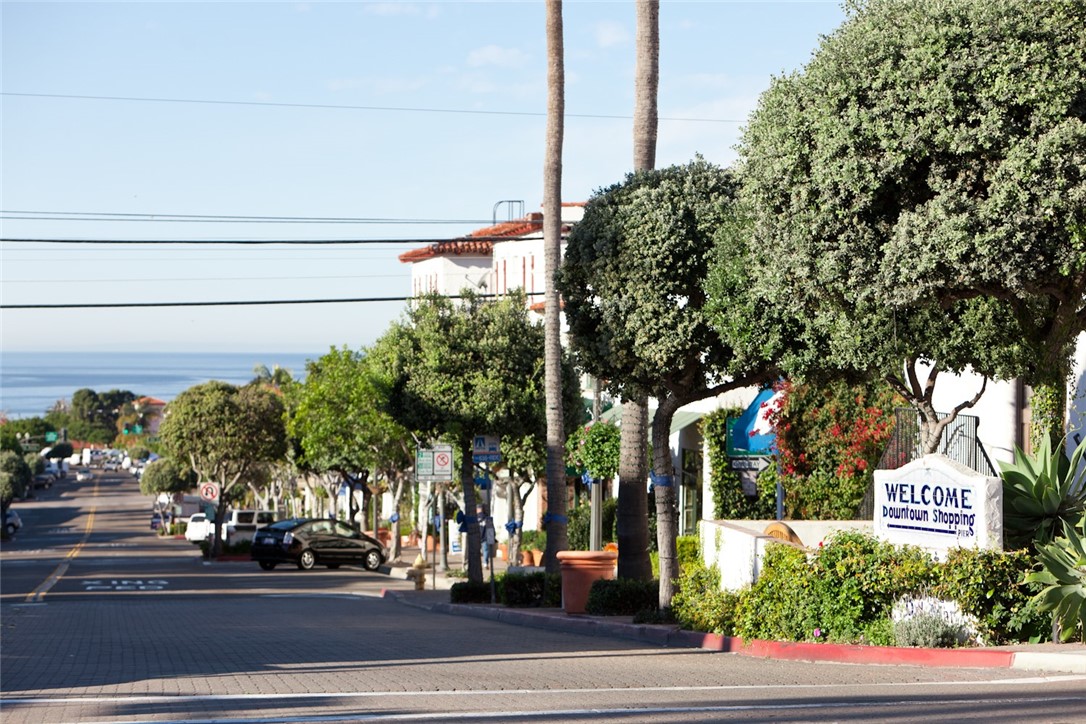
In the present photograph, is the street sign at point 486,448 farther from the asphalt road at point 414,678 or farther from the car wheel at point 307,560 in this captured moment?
the car wheel at point 307,560

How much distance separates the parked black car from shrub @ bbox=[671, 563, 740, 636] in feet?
89.6

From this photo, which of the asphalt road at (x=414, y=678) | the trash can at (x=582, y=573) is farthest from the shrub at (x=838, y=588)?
the trash can at (x=582, y=573)

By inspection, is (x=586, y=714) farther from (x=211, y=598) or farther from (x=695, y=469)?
(x=695, y=469)

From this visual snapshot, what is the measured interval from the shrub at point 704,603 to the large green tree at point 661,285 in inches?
26.9

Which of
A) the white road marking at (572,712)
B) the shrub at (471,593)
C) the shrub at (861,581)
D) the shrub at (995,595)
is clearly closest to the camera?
the white road marking at (572,712)

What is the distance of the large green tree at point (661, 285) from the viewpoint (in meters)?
17.1

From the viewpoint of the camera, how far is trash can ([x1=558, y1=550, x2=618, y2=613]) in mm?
21312

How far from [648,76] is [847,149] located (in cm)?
733

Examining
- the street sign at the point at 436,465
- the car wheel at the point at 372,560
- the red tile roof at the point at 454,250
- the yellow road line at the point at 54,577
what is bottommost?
the yellow road line at the point at 54,577

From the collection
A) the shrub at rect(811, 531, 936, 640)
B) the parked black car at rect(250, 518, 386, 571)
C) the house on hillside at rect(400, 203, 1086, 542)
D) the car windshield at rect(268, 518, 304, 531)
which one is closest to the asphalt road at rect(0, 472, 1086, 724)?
the shrub at rect(811, 531, 936, 640)

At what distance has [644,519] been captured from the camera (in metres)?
21.0

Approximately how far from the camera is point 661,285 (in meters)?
17.2

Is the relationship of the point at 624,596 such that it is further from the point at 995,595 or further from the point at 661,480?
the point at 995,595

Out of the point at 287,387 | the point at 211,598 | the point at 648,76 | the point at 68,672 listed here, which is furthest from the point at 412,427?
the point at 287,387
